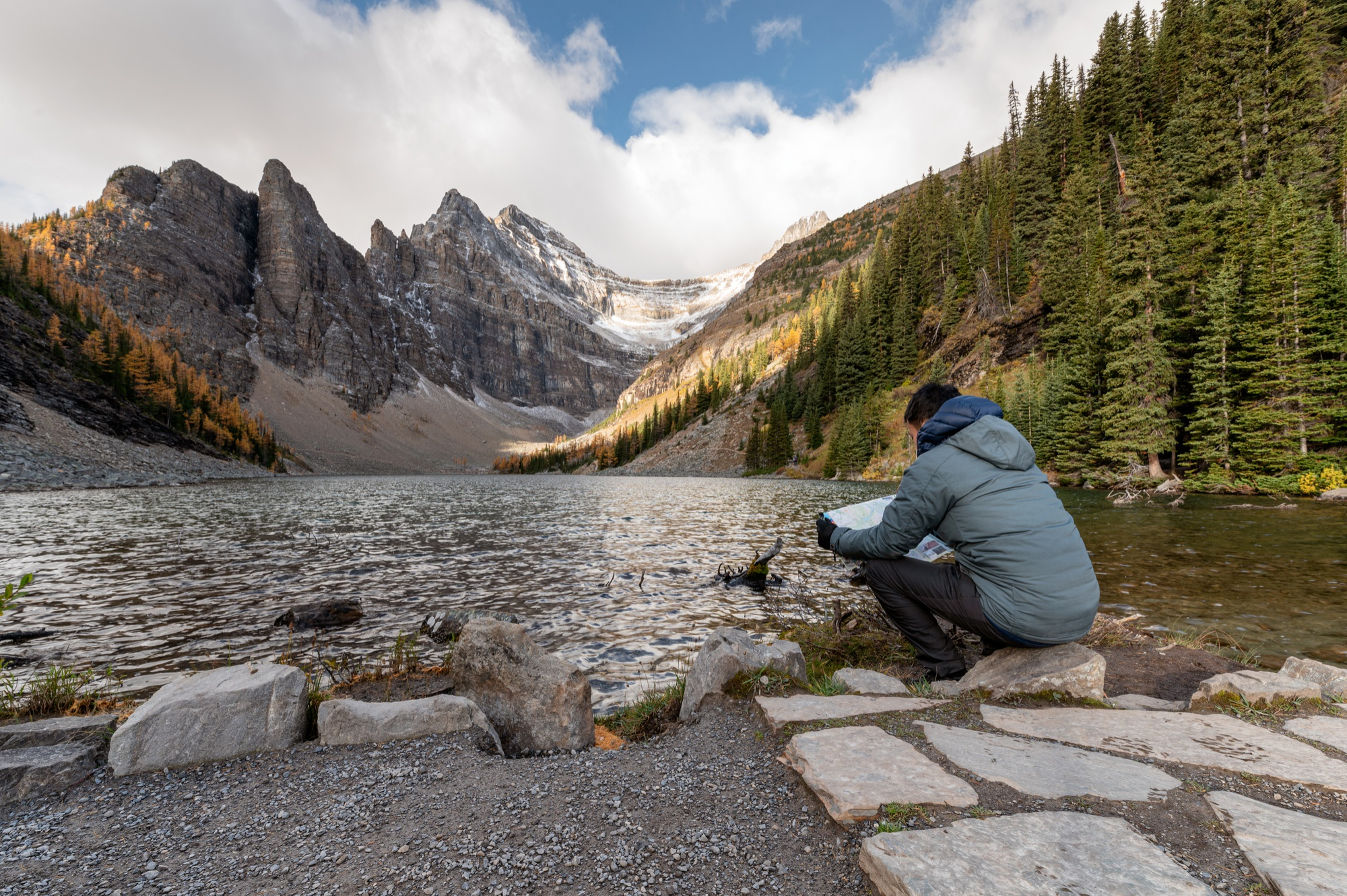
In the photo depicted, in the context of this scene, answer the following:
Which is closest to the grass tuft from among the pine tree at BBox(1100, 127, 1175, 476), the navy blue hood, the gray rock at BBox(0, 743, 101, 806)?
the navy blue hood

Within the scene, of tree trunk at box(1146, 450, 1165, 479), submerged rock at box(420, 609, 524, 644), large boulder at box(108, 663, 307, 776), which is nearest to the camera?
large boulder at box(108, 663, 307, 776)

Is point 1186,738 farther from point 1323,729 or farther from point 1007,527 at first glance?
point 1007,527

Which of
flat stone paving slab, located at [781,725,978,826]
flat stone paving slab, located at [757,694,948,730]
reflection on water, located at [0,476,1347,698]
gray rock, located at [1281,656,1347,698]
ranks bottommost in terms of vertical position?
reflection on water, located at [0,476,1347,698]

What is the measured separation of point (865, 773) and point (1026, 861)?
1.07 m

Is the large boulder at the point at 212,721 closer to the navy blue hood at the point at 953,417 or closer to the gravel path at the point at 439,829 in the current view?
the gravel path at the point at 439,829

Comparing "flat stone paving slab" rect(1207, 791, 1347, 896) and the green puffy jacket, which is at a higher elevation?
the green puffy jacket

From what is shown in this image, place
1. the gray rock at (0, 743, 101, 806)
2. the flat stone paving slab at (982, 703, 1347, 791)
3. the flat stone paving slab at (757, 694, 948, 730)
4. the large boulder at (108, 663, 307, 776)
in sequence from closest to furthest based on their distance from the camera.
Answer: the flat stone paving slab at (982, 703, 1347, 791) < the gray rock at (0, 743, 101, 806) < the large boulder at (108, 663, 307, 776) < the flat stone paving slab at (757, 694, 948, 730)

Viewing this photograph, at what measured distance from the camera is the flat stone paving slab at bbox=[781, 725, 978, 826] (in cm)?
304

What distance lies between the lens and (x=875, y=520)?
21.5 ft

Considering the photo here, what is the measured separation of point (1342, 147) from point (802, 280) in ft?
492

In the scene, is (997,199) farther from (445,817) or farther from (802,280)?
(802,280)

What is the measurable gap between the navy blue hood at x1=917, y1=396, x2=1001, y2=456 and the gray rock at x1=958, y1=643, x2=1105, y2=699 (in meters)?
2.32

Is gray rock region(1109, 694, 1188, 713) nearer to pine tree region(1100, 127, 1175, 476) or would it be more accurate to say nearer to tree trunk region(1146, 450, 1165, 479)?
pine tree region(1100, 127, 1175, 476)

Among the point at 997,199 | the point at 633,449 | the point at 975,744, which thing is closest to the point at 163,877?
the point at 975,744
